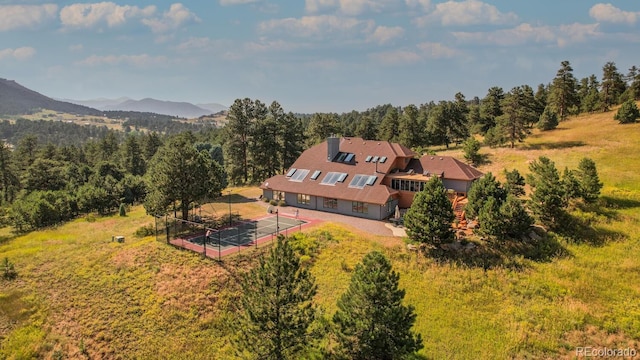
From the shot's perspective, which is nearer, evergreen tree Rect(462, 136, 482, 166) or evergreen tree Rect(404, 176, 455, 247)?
evergreen tree Rect(404, 176, 455, 247)

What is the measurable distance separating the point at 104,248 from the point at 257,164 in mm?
32369

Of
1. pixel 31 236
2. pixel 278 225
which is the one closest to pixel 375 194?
pixel 278 225

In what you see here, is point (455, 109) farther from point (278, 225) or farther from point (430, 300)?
point (430, 300)

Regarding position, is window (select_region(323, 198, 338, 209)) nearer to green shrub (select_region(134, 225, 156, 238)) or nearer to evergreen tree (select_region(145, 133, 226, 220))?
evergreen tree (select_region(145, 133, 226, 220))

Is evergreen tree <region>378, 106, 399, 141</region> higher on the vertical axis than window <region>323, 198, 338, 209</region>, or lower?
higher

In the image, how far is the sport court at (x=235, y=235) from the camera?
32.8 metres

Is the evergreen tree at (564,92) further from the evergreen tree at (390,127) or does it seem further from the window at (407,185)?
the window at (407,185)

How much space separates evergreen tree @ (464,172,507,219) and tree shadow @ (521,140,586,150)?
30.9 meters

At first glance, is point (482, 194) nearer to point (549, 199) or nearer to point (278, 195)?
point (549, 199)

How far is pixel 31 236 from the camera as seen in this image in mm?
43469

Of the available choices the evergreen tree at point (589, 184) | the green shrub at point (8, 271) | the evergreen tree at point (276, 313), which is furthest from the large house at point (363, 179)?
the green shrub at point (8, 271)

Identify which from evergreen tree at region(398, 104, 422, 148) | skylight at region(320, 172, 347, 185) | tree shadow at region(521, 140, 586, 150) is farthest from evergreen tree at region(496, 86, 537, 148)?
skylight at region(320, 172, 347, 185)

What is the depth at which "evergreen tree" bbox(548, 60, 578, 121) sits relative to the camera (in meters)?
74.1

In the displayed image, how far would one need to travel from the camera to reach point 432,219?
31.7m
